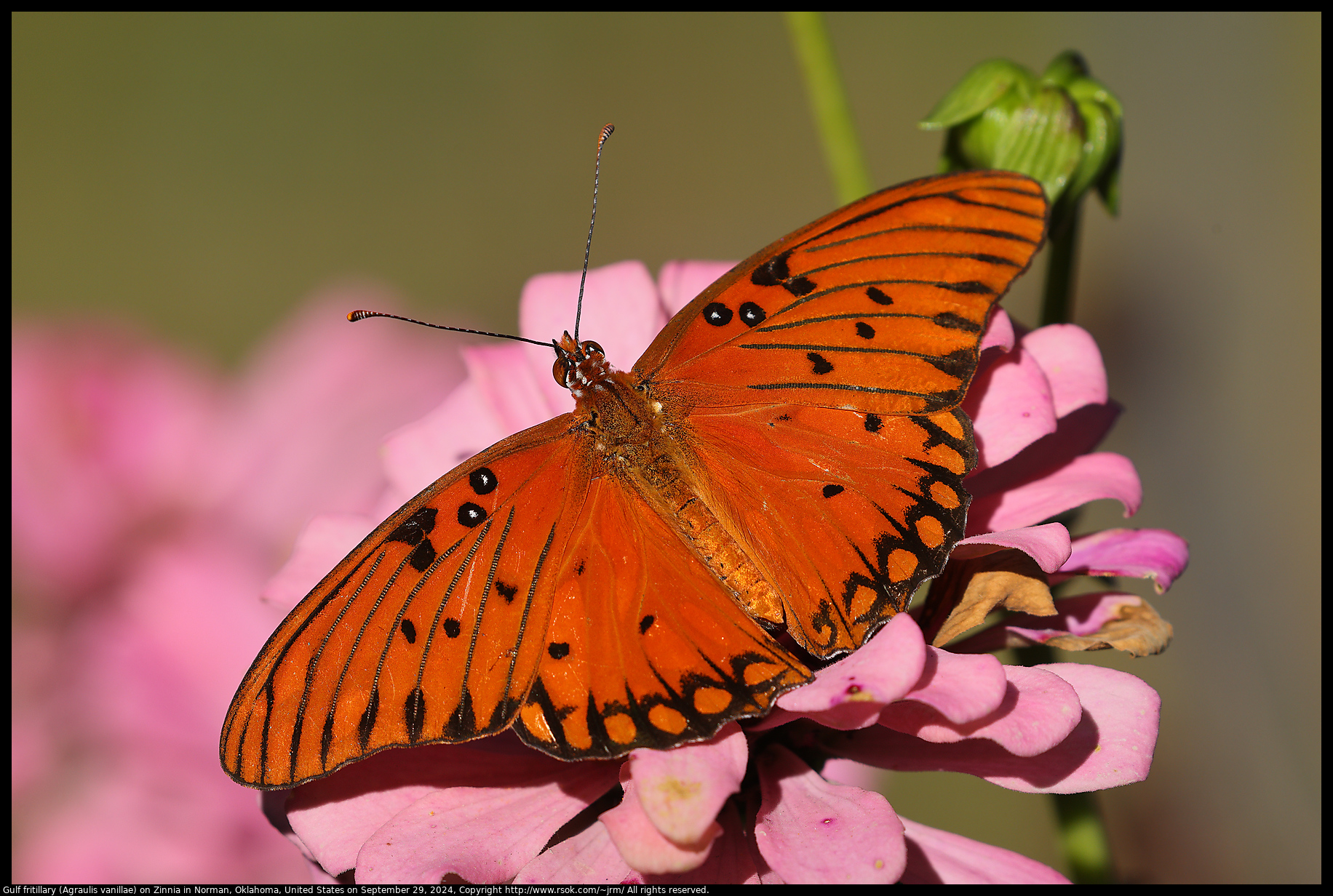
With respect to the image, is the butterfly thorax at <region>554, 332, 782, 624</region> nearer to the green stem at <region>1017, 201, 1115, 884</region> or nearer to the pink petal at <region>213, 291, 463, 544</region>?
the green stem at <region>1017, 201, 1115, 884</region>

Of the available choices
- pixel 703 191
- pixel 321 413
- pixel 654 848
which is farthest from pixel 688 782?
pixel 703 191

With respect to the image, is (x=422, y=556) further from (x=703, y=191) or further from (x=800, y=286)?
(x=703, y=191)

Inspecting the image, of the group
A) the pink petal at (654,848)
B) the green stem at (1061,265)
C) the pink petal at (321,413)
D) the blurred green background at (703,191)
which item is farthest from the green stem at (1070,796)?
the blurred green background at (703,191)

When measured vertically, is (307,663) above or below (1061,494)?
above

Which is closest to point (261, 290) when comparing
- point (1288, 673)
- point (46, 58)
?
point (46, 58)

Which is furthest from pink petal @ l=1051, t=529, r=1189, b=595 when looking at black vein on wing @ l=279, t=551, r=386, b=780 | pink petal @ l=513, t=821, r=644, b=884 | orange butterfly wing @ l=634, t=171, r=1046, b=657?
black vein on wing @ l=279, t=551, r=386, b=780

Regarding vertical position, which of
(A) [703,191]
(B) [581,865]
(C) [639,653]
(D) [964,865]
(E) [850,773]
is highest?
(A) [703,191]

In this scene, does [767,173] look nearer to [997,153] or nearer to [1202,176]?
[1202,176]
